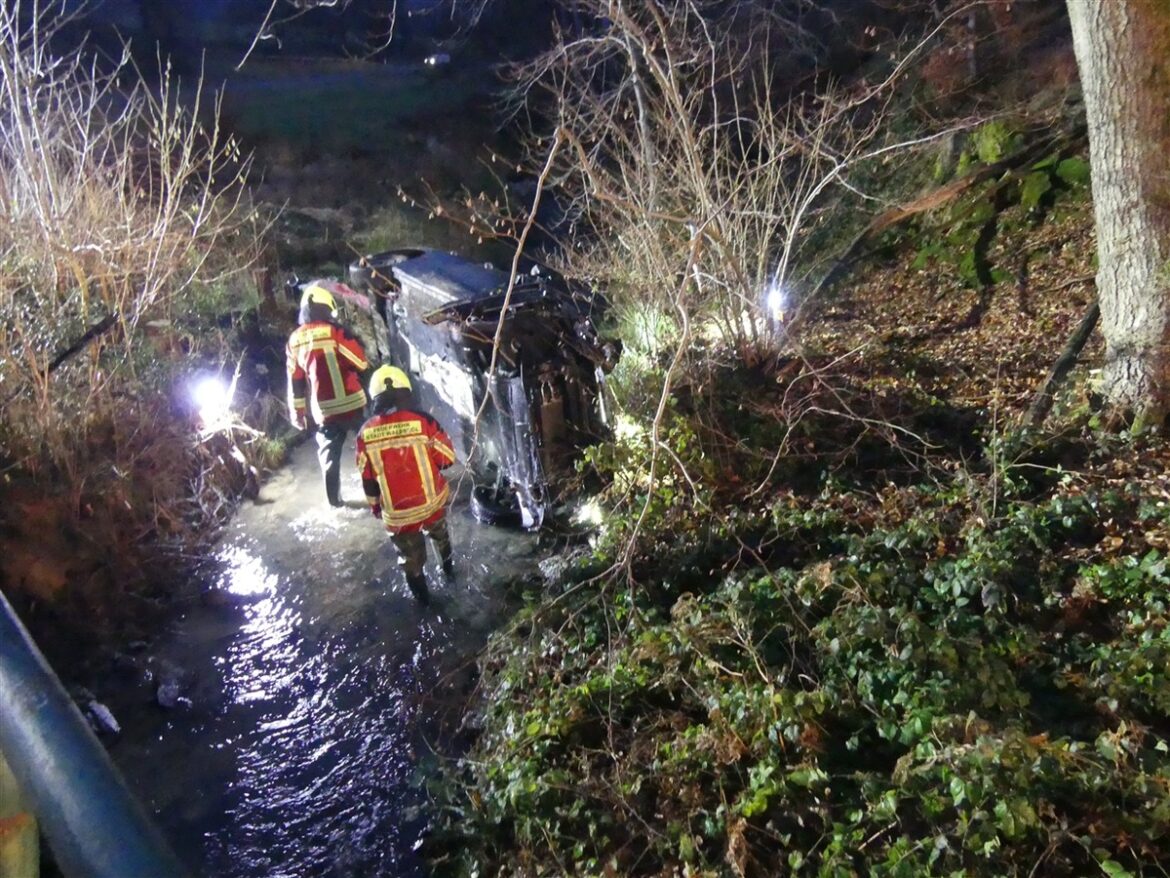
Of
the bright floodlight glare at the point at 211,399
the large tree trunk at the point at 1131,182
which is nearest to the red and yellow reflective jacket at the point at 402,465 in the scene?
the bright floodlight glare at the point at 211,399

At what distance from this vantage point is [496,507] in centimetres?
661

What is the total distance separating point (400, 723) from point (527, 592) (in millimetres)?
1099

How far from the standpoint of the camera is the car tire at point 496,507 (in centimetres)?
659

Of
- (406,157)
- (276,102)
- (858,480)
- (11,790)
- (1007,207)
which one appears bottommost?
(858,480)

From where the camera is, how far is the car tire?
659 cm

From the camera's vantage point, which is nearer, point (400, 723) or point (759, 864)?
point (759, 864)

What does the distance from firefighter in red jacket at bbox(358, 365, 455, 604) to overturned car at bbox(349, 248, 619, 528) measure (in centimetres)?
35

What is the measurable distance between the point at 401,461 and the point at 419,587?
3.31 feet

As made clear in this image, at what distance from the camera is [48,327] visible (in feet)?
21.0

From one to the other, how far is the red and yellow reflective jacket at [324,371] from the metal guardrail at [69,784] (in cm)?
533

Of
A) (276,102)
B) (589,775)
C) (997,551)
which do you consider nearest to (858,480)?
(997,551)

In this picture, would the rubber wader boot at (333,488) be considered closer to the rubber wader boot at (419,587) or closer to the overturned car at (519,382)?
the overturned car at (519,382)

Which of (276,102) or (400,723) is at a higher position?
(276,102)

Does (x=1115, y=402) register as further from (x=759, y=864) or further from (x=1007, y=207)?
(x=1007, y=207)
